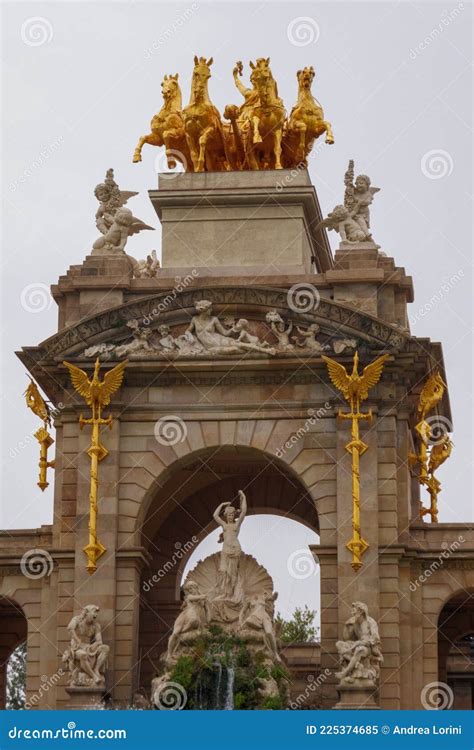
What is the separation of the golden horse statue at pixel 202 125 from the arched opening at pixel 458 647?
11847 mm

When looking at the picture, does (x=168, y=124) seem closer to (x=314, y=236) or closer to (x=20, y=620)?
(x=314, y=236)

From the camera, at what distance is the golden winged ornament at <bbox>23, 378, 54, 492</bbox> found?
175ft

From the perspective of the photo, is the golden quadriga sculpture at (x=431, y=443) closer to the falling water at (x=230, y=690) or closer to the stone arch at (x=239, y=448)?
the stone arch at (x=239, y=448)

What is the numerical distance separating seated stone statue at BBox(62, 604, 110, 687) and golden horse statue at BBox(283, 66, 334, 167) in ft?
41.5

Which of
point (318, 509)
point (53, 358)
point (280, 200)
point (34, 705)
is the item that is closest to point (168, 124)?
point (280, 200)

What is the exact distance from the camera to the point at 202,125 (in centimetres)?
5591

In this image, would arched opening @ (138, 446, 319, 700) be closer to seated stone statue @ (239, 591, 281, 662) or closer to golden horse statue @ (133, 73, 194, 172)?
seated stone statue @ (239, 591, 281, 662)

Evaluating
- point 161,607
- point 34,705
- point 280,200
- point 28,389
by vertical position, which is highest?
point 280,200

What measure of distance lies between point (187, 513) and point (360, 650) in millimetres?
8916

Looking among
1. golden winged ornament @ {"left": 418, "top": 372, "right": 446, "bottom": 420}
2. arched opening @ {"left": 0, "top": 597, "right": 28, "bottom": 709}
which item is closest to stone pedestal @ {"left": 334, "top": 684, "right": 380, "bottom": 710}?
golden winged ornament @ {"left": 418, "top": 372, "right": 446, "bottom": 420}

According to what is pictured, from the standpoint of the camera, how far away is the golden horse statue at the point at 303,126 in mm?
56344

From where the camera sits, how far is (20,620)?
190 feet

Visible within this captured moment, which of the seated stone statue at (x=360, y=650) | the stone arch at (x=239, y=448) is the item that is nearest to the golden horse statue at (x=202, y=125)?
the stone arch at (x=239, y=448)

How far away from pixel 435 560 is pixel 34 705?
926 centimetres
